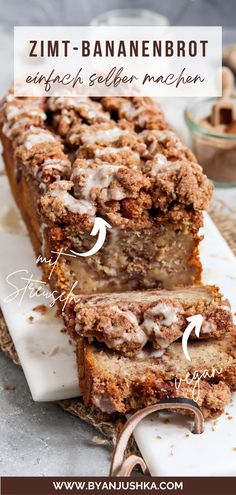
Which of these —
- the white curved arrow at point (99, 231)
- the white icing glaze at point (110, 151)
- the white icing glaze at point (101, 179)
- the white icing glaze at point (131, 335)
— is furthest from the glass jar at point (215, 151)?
the white icing glaze at point (131, 335)

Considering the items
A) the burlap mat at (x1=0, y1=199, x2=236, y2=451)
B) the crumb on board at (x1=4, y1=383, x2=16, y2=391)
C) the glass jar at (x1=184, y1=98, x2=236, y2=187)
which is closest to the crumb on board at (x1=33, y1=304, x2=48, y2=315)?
the burlap mat at (x1=0, y1=199, x2=236, y2=451)

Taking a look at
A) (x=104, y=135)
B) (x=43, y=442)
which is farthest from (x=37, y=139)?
(x=43, y=442)

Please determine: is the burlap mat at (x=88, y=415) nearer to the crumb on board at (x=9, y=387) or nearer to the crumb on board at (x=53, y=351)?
the crumb on board at (x=9, y=387)

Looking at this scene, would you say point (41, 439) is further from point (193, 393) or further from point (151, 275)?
point (151, 275)

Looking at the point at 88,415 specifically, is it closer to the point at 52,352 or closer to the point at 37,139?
the point at 52,352

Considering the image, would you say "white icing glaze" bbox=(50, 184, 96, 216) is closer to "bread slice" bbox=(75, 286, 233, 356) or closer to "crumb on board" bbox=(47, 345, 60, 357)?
"bread slice" bbox=(75, 286, 233, 356)
